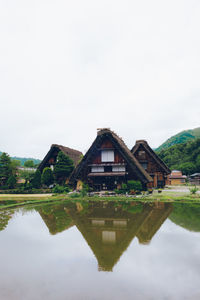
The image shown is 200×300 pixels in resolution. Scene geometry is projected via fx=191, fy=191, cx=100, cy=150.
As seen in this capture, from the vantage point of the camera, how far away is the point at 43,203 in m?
20.3

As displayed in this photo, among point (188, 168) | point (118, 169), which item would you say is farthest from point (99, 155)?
point (188, 168)

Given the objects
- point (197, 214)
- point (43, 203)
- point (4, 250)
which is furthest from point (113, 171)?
point (4, 250)

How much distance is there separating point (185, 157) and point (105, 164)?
61.2m

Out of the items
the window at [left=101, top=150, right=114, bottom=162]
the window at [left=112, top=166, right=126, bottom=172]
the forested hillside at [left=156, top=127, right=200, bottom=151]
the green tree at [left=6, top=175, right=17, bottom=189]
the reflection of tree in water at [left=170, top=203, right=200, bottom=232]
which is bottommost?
the reflection of tree in water at [left=170, top=203, right=200, bottom=232]

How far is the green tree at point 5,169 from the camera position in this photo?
124 feet

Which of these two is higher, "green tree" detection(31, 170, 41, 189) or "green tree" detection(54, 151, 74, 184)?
"green tree" detection(54, 151, 74, 184)

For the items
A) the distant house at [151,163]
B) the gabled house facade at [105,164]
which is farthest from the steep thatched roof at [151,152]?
the gabled house facade at [105,164]

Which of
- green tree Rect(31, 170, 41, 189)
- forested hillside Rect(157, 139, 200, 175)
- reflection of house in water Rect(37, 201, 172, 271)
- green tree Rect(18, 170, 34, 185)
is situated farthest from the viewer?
forested hillside Rect(157, 139, 200, 175)

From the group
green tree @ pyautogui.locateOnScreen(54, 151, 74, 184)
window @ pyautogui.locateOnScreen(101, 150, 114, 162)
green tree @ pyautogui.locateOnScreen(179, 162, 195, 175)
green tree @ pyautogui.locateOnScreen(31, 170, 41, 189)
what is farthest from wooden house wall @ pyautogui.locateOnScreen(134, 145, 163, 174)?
green tree @ pyautogui.locateOnScreen(179, 162, 195, 175)

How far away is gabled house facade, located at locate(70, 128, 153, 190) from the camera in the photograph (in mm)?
26734

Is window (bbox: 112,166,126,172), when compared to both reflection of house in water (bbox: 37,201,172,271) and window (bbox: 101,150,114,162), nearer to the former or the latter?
window (bbox: 101,150,114,162)

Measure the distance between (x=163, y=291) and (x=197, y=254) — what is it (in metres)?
2.74

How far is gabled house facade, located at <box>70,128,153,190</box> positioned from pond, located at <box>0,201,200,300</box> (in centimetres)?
1611

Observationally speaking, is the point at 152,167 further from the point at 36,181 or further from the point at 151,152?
the point at 36,181
